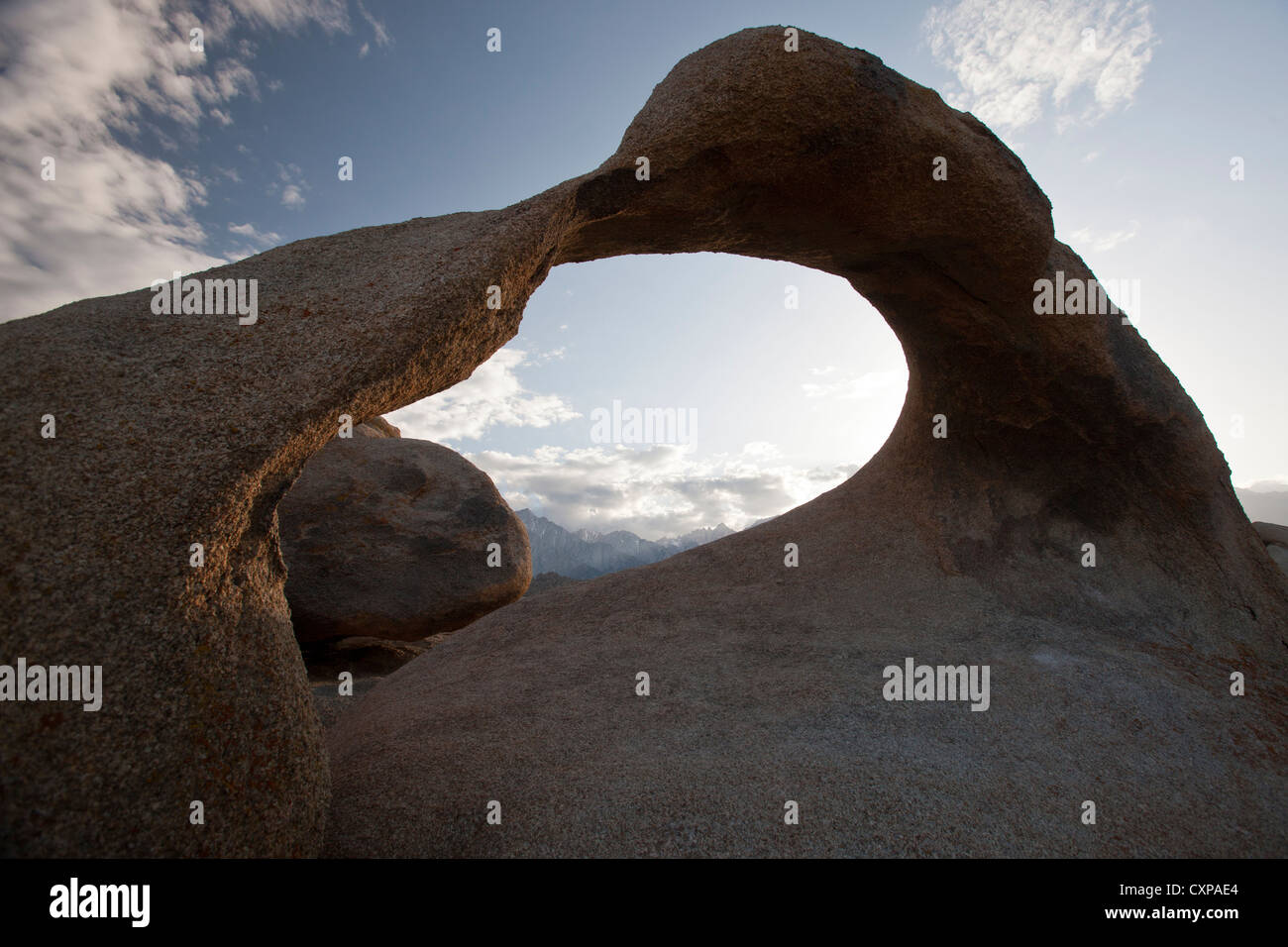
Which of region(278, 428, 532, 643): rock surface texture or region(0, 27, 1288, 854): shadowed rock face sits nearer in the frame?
region(0, 27, 1288, 854): shadowed rock face

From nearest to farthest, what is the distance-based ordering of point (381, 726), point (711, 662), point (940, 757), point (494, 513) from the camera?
point (940, 757) → point (381, 726) → point (711, 662) → point (494, 513)

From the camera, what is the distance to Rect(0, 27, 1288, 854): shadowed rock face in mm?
2295

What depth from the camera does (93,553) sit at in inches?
87.2

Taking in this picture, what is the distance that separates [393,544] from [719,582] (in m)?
4.36

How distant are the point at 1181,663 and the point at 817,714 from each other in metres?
3.10

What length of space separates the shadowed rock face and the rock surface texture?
210cm

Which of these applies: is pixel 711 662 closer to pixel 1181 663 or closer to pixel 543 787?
pixel 543 787

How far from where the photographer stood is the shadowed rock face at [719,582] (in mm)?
2295

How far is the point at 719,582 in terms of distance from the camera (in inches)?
261

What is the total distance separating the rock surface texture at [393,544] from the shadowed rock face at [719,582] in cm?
210

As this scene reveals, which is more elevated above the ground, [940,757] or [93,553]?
[93,553]

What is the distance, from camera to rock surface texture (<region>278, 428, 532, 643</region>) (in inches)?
310
